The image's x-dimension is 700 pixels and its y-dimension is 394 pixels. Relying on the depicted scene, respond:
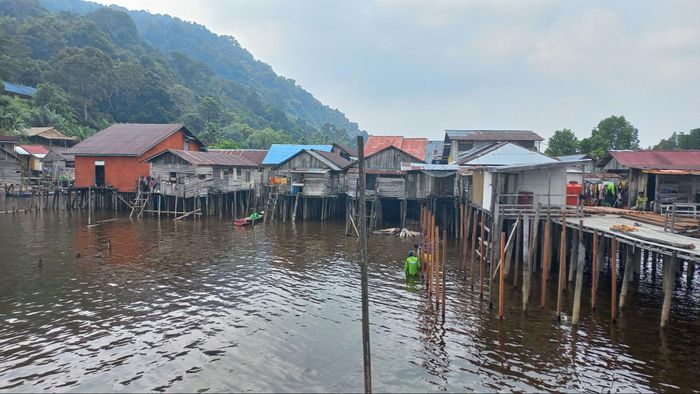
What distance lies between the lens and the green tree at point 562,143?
149 feet

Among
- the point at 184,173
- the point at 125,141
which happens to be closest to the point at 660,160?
the point at 184,173

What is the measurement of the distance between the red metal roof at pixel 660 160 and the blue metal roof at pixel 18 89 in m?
69.9

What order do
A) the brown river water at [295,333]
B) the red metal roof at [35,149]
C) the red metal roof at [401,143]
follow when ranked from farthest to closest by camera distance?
the red metal roof at [35,149], the red metal roof at [401,143], the brown river water at [295,333]

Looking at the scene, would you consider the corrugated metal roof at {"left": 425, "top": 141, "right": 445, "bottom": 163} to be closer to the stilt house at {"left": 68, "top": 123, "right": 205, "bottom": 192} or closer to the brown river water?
the brown river water

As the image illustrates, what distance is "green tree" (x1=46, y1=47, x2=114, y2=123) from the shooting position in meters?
63.9

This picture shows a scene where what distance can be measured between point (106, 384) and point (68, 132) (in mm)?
57703

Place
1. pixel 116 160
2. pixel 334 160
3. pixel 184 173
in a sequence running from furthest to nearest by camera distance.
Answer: pixel 334 160 → pixel 116 160 → pixel 184 173

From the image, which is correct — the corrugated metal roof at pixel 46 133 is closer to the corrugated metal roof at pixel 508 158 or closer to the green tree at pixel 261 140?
the green tree at pixel 261 140

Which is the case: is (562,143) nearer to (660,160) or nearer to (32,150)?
(660,160)

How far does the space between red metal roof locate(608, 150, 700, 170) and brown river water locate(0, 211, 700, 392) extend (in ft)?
19.7

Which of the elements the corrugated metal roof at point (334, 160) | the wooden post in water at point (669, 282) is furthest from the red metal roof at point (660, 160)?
the corrugated metal roof at point (334, 160)

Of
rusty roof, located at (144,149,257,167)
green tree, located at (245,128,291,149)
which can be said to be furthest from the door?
green tree, located at (245,128,291,149)

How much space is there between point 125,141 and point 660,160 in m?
39.3

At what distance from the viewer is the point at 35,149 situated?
160 ft
